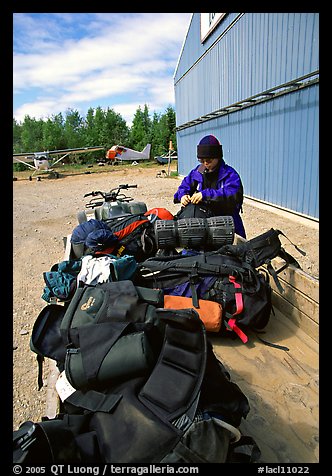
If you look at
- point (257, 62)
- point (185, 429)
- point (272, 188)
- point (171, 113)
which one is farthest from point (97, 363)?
point (171, 113)

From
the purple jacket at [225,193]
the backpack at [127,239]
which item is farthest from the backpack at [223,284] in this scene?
the purple jacket at [225,193]

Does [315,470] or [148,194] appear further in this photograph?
[148,194]

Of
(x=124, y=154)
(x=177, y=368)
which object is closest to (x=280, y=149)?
(x=177, y=368)

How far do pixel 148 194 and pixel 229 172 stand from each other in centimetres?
1055

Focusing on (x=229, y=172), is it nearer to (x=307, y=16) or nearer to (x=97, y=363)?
(x=97, y=363)

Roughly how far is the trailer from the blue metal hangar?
5.36 meters

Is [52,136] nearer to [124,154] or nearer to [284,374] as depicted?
[124,154]

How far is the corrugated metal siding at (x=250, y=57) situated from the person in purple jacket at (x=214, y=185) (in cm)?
458

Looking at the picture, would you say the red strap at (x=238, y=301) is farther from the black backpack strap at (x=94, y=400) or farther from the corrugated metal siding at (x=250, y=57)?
the corrugated metal siding at (x=250, y=57)

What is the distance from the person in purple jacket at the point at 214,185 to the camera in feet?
11.2

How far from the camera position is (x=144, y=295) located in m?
1.98

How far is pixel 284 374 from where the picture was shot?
2041 millimetres

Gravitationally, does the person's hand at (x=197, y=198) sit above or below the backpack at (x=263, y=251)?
above

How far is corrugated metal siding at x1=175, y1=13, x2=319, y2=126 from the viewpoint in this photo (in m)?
7.09
